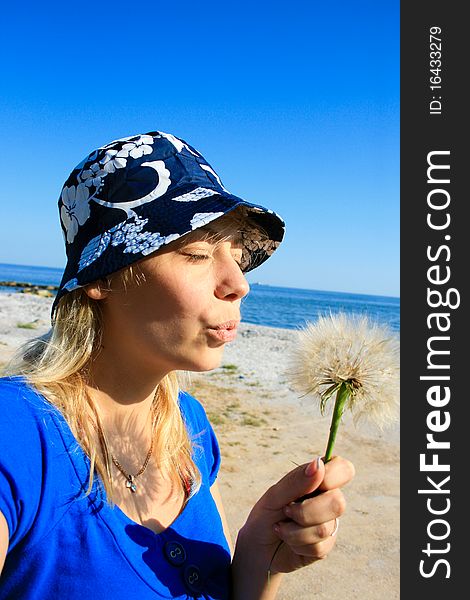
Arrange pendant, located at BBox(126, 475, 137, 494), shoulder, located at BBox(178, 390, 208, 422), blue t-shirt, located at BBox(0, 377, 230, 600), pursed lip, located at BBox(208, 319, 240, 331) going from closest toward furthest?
blue t-shirt, located at BBox(0, 377, 230, 600), pursed lip, located at BBox(208, 319, 240, 331), pendant, located at BBox(126, 475, 137, 494), shoulder, located at BBox(178, 390, 208, 422)

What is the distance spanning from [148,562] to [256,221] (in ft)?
3.83

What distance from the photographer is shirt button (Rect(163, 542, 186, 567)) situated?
160 cm

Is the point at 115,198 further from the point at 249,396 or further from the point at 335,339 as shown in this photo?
the point at 249,396

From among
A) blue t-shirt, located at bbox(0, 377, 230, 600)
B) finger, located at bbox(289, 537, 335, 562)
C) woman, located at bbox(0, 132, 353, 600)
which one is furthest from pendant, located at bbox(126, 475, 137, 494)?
finger, located at bbox(289, 537, 335, 562)

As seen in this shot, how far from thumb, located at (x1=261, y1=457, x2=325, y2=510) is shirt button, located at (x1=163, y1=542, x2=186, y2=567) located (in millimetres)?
311

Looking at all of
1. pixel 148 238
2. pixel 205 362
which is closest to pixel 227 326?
pixel 205 362

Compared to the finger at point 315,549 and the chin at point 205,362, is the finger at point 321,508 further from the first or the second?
the chin at point 205,362

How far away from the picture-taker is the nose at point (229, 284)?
163 centimetres

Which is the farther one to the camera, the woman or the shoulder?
the shoulder

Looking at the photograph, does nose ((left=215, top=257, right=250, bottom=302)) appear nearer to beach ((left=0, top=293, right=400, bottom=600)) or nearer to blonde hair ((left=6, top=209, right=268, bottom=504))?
blonde hair ((left=6, top=209, right=268, bottom=504))

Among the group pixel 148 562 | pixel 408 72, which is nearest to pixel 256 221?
pixel 148 562

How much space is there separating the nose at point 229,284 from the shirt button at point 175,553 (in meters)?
0.78

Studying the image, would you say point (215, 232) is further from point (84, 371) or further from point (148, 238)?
point (84, 371)

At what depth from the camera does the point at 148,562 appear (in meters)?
1.54
